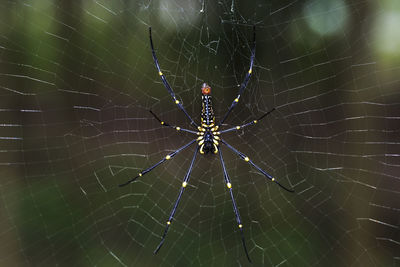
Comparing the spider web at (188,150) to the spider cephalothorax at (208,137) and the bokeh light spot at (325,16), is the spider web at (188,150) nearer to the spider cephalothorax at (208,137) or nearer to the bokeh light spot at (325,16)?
the bokeh light spot at (325,16)

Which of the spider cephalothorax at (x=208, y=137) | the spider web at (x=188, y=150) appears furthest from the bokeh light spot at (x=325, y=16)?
the spider cephalothorax at (x=208, y=137)

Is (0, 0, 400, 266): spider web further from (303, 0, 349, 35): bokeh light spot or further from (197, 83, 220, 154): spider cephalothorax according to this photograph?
(197, 83, 220, 154): spider cephalothorax

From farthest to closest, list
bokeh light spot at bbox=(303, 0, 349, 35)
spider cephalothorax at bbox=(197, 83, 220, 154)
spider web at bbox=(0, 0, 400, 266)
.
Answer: bokeh light spot at bbox=(303, 0, 349, 35)
spider web at bbox=(0, 0, 400, 266)
spider cephalothorax at bbox=(197, 83, 220, 154)

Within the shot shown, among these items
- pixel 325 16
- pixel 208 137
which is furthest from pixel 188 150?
pixel 325 16

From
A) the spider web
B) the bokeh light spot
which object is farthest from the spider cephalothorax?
the bokeh light spot

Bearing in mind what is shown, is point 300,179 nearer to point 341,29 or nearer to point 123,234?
point 341,29

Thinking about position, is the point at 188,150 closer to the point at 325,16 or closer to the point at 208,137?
the point at 208,137

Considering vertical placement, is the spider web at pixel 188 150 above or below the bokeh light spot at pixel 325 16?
below

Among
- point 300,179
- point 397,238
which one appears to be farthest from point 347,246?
point 300,179
